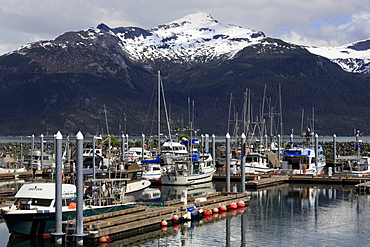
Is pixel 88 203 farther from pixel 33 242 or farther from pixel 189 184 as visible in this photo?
pixel 189 184

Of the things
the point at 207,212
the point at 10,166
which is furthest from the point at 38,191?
the point at 10,166

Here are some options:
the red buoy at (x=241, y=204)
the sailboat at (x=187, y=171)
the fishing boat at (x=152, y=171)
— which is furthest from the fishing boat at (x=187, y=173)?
the red buoy at (x=241, y=204)

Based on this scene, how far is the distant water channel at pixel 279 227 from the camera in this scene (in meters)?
36.7

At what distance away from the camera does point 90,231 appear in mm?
33625

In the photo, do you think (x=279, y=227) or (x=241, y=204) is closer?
(x=279, y=227)

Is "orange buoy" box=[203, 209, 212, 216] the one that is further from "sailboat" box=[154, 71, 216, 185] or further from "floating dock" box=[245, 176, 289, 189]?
"sailboat" box=[154, 71, 216, 185]

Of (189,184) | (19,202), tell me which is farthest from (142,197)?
(19,202)

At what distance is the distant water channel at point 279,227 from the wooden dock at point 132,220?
0.69 metres

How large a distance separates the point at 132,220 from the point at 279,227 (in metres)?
11.0

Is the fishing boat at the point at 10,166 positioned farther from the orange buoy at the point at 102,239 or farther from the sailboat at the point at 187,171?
the orange buoy at the point at 102,239

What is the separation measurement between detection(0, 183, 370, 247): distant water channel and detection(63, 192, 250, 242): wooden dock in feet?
2.26

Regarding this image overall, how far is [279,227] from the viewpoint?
41750 mm

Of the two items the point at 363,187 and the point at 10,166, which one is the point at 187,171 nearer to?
the point at 363,187

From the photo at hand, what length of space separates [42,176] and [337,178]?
3849cm
